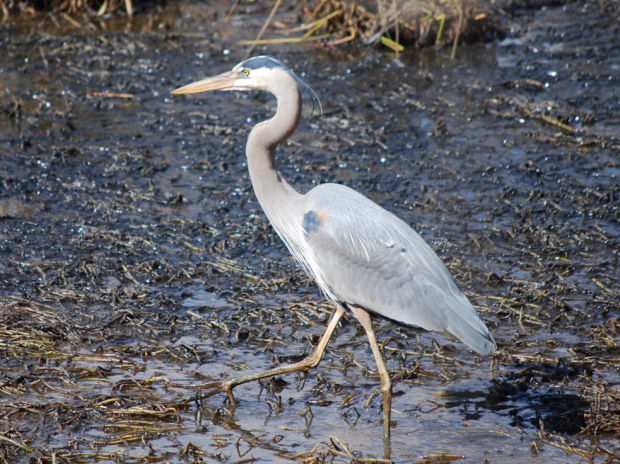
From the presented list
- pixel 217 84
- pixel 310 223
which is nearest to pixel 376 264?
pixel 310 223

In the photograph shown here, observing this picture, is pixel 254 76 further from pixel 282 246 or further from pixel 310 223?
pixel 282 246

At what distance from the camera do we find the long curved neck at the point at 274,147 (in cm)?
535

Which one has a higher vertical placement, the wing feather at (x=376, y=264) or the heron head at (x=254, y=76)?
the heron head at (x=254, y=76)

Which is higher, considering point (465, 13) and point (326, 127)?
point (465, 13)

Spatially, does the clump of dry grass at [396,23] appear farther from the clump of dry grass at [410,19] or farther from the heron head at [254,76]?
the heron head at [254,76]

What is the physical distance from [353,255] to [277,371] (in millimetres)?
766

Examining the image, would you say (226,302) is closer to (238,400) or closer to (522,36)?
(238,400)

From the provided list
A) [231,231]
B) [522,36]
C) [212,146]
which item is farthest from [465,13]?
[231,231]

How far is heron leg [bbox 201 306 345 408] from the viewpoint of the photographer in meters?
5.21

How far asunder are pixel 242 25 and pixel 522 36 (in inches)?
128

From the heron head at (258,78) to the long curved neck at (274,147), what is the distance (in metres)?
0.03

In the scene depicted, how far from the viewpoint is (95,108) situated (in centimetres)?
927

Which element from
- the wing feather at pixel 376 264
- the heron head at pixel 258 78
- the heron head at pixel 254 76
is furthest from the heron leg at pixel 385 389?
the heron head at pixel 254 76

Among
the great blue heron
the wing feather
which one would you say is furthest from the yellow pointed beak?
the wing feather
